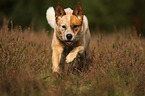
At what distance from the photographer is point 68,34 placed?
406 cm

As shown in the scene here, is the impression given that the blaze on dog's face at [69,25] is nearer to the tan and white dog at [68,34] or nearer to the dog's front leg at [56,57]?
the tan and white dog at [68,34]

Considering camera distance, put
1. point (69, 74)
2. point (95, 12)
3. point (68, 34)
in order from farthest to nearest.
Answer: point (95, 12) → point (69, 74) → point (68, 34)

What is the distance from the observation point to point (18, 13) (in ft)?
50.3

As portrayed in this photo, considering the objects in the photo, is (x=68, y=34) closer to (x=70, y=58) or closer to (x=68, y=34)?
(x=68, y=34)

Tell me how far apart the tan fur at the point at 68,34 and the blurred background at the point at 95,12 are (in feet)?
33.5

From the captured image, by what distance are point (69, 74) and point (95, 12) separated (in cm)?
1160

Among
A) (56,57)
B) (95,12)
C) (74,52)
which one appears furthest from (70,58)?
(95,12)

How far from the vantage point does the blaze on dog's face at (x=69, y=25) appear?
4121 millimetres

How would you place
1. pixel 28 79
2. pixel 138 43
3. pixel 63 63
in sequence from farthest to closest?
1. pixel 138 43
2. pixel 63 63
3. pixel 28 79

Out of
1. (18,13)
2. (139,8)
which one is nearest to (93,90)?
(18,13)

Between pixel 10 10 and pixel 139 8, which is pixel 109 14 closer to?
pixel 139 8

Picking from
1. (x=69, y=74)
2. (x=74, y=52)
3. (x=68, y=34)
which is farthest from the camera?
(x=74, y=52)

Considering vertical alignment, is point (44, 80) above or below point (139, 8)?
below

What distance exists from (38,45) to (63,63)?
1090mm
